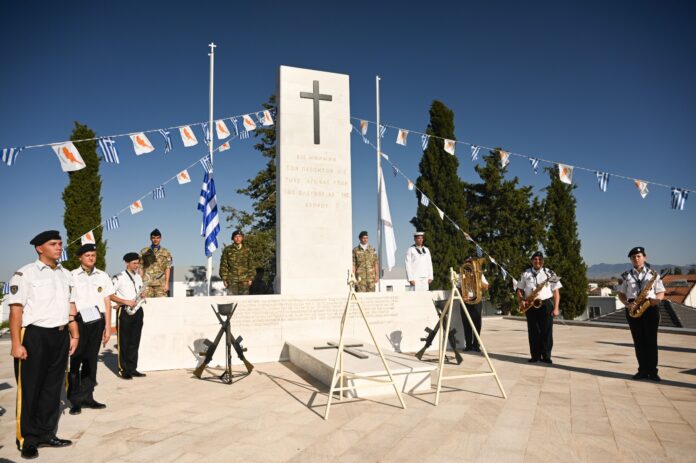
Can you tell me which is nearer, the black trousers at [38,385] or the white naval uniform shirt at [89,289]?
the black trousers at [38,385]

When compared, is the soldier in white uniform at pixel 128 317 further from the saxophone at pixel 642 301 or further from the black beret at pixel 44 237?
the saxophone at pixel 642 301

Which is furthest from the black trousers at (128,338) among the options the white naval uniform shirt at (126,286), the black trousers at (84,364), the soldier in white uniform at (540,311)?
the soldier in white uniform at (540,311)

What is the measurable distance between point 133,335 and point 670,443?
6728 millimetres

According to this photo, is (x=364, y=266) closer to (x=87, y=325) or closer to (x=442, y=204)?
(x=87, y=325)

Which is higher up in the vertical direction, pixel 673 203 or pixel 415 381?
pixel 673 203

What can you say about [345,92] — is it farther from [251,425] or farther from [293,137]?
[251,425]

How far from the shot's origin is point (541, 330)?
6.88 m

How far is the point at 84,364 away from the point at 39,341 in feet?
4.85

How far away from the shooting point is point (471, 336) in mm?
8242

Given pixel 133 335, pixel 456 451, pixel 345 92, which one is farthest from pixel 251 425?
pixel 345 92

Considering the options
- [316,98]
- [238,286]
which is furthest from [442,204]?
[238,286]

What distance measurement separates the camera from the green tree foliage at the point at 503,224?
23.9 meters

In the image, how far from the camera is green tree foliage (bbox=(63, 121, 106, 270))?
20.3m

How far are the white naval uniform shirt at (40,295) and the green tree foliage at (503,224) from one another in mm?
23070
